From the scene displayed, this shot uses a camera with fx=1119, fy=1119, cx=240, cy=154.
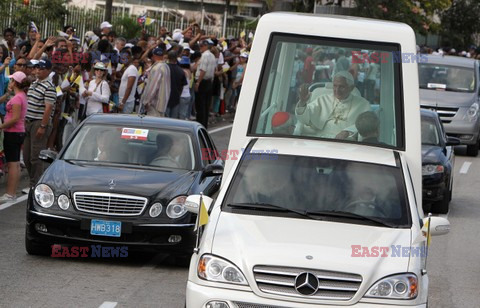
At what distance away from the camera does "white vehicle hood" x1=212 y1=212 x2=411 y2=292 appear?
7.60 metres

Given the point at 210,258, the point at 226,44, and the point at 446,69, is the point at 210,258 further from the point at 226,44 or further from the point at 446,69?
the point at 226,44

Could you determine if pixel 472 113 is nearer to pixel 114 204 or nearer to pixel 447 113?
pixel 447 113

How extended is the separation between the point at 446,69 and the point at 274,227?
19.0 meters

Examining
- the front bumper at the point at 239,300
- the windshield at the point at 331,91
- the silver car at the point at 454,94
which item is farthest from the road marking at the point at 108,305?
the silver car at the point at 454,94

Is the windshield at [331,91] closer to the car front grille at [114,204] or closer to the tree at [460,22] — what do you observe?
the car front grille at [114,204]

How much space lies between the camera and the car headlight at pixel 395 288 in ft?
24.8

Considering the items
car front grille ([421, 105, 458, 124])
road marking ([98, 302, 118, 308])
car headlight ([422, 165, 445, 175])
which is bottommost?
road marking ([98, 302, 118, 308])

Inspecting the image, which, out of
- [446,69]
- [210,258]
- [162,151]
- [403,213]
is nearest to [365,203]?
[403,213]

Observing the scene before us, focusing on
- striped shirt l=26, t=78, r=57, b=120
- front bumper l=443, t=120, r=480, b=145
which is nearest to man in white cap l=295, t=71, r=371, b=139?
striped shirt l=26, t=78, r=57, b=120

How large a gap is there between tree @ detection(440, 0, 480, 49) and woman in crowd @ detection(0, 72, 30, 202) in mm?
53159

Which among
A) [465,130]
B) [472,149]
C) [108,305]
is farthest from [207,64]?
[108,305]

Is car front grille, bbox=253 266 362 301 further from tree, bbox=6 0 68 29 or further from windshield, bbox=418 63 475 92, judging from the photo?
tree, bbox=6 0 68 29

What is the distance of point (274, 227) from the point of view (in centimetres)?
810

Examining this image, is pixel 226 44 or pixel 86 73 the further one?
pixel 226 44
